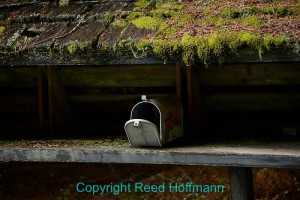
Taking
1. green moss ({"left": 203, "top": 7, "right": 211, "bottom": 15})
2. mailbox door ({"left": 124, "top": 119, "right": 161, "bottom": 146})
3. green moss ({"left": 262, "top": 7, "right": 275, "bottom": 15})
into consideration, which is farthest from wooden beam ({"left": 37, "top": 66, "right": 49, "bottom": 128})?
green moss ({"left": 262, "top": 7, "right": 275, "bottom": 15})

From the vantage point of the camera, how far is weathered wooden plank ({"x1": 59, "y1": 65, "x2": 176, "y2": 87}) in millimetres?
4730

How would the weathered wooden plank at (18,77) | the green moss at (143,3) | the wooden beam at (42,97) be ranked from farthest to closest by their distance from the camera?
1. the weathered wooden plank at (18,77)
2. the wooden beam at (42,97)
3. the green moss at (143,3)

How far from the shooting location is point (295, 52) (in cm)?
303

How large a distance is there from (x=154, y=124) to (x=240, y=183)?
998 mm

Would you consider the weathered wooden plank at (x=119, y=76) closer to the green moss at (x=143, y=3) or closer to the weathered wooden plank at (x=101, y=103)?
the weathered wooden plank at (x=101, y=103)

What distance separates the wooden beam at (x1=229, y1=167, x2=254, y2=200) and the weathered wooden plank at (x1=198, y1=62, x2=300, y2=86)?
107 cm

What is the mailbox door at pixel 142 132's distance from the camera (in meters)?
3.55

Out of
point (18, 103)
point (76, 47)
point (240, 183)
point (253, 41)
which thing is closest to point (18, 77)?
point (18, 103)

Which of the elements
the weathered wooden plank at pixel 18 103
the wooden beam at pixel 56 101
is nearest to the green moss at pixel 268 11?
the wooden beam at pixel 56 101

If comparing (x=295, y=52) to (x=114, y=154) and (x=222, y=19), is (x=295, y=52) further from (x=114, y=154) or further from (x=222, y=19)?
(x=114, y=154)

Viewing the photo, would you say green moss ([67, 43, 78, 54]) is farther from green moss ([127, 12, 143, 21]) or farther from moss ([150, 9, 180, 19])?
moss ([150, 9, 180, 19])

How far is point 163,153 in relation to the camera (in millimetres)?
3596

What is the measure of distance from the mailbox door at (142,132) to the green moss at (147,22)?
2.46 feet

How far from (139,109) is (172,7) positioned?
94cm
